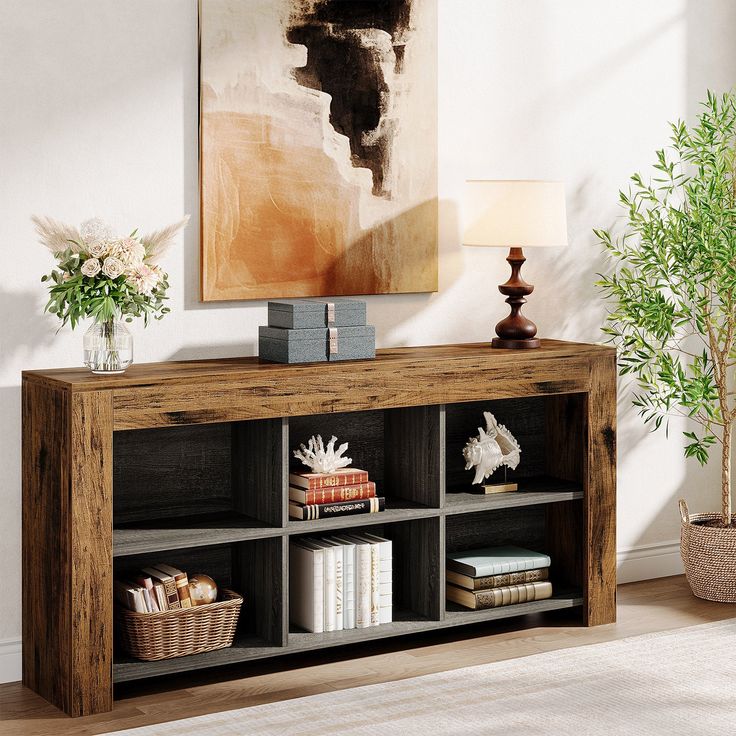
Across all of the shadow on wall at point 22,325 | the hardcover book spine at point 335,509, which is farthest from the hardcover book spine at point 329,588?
the shadow on wall at point 22,325

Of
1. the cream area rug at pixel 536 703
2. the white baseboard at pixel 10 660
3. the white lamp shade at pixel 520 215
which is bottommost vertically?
the cream area rug at pixel 536 703

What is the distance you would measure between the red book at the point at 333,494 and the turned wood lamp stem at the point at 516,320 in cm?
69

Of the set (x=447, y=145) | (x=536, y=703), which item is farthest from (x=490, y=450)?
(x=447, y=145)

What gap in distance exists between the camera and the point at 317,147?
152 inches

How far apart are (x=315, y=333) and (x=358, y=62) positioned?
95 centimetres

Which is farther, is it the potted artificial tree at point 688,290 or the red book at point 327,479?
the potted artificial tree at point 688,290

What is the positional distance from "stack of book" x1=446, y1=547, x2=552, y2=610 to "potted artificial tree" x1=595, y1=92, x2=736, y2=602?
68cm

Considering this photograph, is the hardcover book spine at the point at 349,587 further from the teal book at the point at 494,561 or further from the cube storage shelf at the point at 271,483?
the teal book at the point at 494,561

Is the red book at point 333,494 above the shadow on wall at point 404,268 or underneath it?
underneath

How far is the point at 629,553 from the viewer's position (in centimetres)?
469

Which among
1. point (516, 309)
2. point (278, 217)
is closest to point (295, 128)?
point (278, 217)

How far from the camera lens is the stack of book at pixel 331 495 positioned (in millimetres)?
3639

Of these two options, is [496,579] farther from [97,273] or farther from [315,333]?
[97,273]

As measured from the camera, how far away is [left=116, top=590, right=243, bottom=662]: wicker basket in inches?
134
